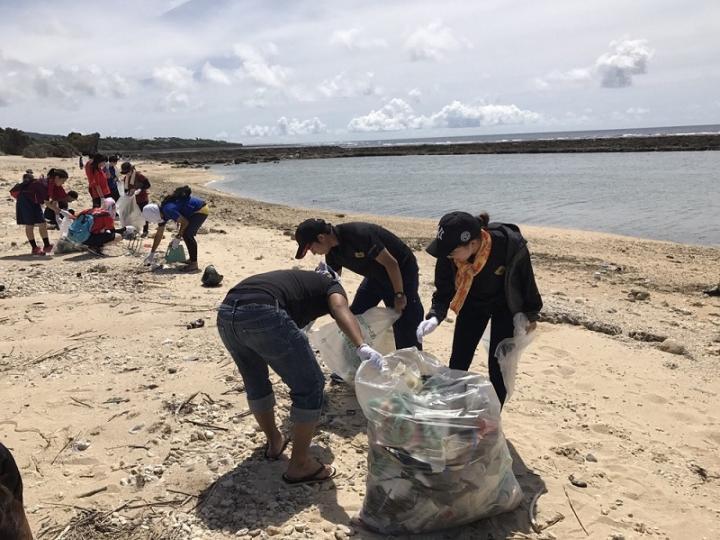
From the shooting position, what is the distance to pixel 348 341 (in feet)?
12.6

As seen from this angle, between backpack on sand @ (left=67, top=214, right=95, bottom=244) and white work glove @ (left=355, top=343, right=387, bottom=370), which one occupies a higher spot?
backpack on sand @ (left=67, top=214, right=95, bottom=244)

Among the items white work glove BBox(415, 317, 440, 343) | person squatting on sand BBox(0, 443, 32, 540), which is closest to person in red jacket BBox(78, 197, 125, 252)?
white work glove BBox(415, 317, 440, 343)

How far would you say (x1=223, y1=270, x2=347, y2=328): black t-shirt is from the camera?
265 centimetres

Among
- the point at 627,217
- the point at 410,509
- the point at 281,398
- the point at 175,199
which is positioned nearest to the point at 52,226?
the point at 175,199

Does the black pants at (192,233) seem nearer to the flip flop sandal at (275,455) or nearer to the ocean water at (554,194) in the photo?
the flip flop sandal at (275,455)

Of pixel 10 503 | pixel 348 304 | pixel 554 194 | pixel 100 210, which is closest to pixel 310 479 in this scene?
pixel 348 304

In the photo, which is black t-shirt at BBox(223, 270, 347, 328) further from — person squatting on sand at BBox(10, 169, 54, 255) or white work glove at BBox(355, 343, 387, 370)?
person squatting on sand at BBox(10, 169, 54, 255)

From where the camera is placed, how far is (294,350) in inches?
103

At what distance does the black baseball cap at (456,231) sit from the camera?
2838 mm

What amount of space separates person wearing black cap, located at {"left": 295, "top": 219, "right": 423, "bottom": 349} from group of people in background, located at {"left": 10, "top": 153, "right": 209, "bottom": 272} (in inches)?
159

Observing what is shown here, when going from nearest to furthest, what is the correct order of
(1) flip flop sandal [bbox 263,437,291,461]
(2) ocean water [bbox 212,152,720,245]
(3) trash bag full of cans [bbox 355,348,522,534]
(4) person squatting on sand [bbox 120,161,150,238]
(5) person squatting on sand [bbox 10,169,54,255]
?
1. (3) trash bag full of cans [bbox 355,348,522,534]
2. (1) flip flop sandal [bbox 263,437,291,461]
3. (5) person squatting on sand [bbox 10,169,54,255]
4. (4) person squatting on sand [bbox 120,161,150,238]
5. (2) ocean water [bbox 212,152,720,245]

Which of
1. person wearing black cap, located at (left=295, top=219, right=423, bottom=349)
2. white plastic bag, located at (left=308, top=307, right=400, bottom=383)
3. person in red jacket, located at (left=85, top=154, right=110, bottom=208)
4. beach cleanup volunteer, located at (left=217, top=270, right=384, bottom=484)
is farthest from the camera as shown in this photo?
person in red jacket, located at (left=85, top=154, right=110, bottom=208)

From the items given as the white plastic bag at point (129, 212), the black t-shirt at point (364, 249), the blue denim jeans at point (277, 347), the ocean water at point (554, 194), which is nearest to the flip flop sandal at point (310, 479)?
the blue denim jeans at point (277, 347)

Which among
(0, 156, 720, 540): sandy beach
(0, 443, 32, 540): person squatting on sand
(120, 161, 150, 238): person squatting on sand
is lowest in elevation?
(0, 156, 720, 540): sandy beach
